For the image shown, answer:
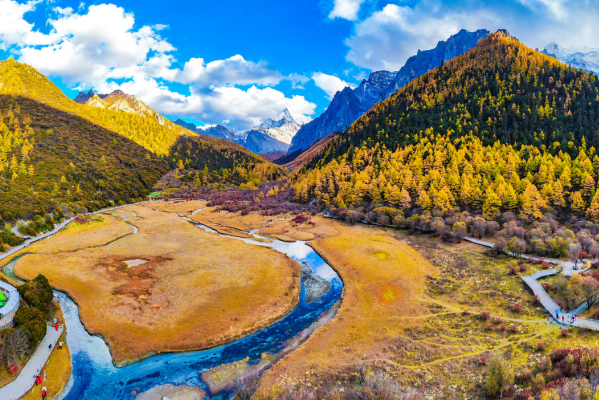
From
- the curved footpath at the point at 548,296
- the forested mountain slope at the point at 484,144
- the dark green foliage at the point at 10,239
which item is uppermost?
the forested mountain slope at the point at 484,144

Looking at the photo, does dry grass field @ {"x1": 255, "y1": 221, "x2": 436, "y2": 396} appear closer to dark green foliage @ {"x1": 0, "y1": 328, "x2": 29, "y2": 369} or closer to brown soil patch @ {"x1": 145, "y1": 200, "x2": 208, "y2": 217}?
dark green foliage @ {"x1": 0, "y1": 328, "x2": 29, "y2": 369}

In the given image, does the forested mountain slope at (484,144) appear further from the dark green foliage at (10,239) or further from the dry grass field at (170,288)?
the dark green foliage at (10,239)

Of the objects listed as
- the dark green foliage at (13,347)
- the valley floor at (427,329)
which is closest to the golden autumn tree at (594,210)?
the valley floor at (427,329)

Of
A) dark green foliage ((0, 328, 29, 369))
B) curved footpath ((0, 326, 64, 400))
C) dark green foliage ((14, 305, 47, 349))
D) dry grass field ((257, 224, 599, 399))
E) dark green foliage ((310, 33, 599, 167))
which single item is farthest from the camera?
dark green foliage ((310, 33, 599, 167))

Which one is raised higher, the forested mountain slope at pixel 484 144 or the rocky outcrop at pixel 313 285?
the forested mountain slope at pixel 484 144

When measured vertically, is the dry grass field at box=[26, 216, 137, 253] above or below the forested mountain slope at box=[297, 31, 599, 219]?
below

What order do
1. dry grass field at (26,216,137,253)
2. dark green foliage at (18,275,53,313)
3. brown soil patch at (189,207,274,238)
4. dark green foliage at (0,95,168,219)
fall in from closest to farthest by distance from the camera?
dark green foliage at (18,275,53,313), dry grass field at (26,216,137,253), brown soil patch at (189,207,274,238), dark green foliage at (0,95,168,219)

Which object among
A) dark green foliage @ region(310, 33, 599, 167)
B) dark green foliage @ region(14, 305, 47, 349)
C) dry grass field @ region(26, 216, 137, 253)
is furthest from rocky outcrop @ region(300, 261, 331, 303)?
dark green foliage @ region(310, 33, 599, 167)
